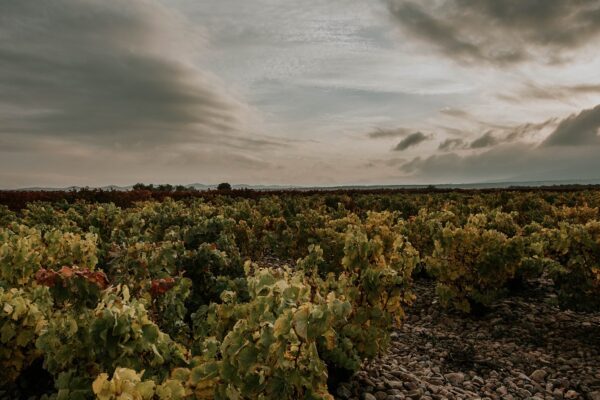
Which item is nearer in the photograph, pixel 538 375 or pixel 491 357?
pixel 538 375

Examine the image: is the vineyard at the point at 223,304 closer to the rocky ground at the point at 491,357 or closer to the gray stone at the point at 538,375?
the rocky ground at the point at 491,357

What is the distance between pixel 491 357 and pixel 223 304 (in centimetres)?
523

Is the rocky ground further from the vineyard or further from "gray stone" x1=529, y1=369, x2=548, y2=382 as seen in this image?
the vineyard

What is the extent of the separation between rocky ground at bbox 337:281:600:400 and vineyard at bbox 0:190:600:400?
1.28 ft

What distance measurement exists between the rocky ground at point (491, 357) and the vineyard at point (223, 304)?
39 centimetres

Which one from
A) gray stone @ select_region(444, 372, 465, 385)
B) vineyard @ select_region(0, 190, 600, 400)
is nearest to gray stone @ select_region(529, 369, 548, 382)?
gray stone @ select_region(444, 372, 465, 385)

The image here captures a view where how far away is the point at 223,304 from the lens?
422 cm

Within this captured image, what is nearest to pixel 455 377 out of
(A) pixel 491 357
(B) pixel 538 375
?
(A) pixel 491 357

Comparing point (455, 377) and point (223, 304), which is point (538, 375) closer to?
point (455, 377)

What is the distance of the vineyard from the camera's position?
292 cm

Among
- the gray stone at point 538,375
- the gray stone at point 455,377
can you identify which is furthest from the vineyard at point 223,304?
the gray stone at point 538,375

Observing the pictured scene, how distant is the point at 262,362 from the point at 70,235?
6.87 m

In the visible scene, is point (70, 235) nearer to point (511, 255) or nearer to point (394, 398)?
point (394, 398)

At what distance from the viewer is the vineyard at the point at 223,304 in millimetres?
2922
